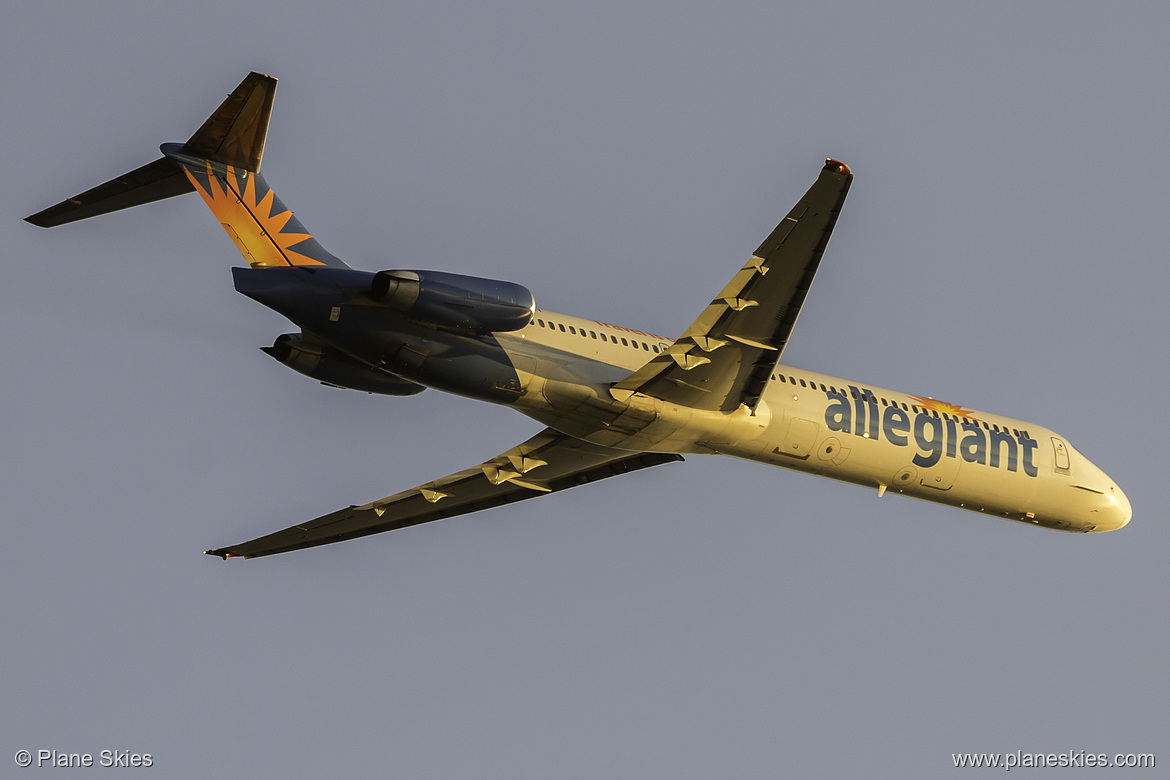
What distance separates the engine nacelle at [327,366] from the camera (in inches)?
955

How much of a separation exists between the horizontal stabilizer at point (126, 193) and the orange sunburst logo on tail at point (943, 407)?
1573 cm

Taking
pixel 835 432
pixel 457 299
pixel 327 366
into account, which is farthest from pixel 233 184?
pixel 835 432

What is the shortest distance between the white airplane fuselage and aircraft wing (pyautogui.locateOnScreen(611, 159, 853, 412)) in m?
0.52

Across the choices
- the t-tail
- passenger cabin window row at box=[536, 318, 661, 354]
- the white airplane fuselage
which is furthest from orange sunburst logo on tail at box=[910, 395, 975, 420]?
the t-tail

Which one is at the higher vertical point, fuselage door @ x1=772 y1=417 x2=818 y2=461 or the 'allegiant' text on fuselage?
the 'allegiant' text on fuselage

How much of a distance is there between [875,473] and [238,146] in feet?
47.0

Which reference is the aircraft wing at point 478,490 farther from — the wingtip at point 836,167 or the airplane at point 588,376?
the wingtip at point 836,167

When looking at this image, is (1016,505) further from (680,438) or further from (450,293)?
(450,293)

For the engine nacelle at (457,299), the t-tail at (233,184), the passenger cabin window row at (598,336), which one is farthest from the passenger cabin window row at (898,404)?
the t-tail at (233,184)

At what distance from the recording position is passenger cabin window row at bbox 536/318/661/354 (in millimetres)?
24844

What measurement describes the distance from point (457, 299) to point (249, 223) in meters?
5.69

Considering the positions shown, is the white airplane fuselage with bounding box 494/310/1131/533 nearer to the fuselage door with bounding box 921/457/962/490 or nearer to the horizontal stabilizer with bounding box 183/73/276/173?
the fuselage door with bounding box 921/457/962/490

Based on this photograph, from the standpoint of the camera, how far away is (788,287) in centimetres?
2320

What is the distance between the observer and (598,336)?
25.5 metres
